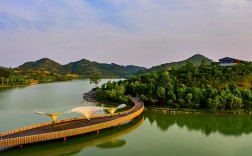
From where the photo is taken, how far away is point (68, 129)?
31578 mm

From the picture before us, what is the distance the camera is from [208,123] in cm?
4306

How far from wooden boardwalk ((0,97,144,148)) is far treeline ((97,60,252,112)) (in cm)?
1572

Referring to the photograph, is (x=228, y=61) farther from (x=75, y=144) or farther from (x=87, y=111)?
(x=75, y=144)

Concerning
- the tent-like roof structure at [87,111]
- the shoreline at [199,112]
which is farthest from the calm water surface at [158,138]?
the tent-like roof structure at [87,111]

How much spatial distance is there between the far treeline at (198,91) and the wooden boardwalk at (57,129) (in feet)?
51.6

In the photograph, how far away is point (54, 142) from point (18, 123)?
11.9 m

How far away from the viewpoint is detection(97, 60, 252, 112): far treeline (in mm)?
50250

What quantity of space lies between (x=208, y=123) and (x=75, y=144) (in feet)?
73.1

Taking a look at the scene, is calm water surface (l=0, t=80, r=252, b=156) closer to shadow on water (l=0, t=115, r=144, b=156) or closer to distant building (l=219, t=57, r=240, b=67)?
shadow on water (l=0, t=115, r=144, b=156)

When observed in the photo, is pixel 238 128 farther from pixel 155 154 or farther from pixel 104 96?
pixel 104 96

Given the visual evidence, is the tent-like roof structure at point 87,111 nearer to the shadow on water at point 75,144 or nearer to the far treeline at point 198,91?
the shadow on water at point 75,144

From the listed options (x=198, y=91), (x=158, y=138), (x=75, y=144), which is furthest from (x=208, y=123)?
(x=75, y=144)

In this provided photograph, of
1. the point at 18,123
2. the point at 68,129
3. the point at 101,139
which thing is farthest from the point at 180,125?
the point at 18,123

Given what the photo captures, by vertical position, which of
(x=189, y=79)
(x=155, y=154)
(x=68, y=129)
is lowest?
(x=155, y=154)
